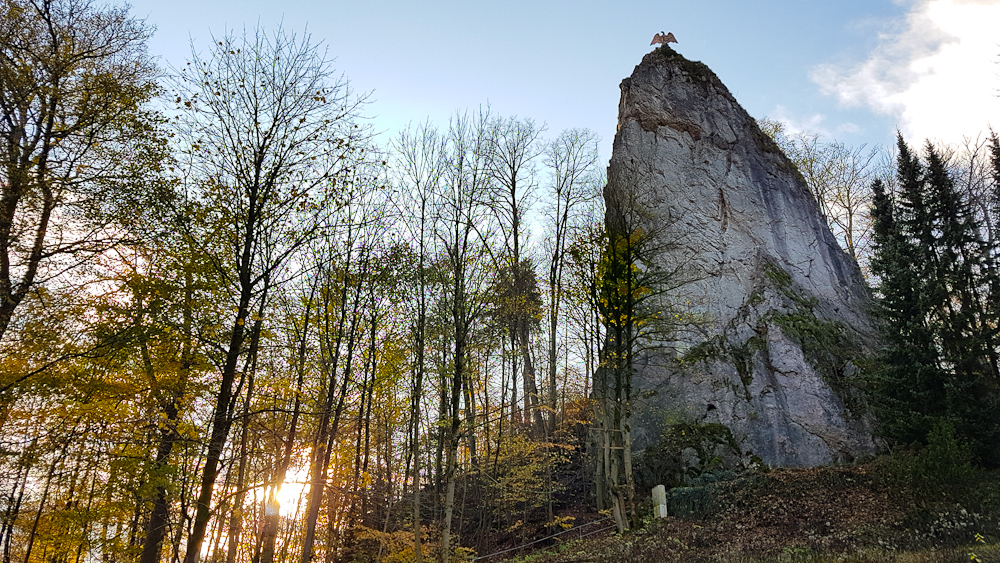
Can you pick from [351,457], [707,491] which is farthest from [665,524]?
[351,457]

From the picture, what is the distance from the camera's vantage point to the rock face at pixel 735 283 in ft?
50.5

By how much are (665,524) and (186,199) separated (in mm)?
12273

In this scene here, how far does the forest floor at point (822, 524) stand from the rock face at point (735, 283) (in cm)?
195

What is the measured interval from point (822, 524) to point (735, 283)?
9484mm

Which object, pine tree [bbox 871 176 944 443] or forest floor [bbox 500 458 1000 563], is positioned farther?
pine tree [bbox 871 176 944 443]

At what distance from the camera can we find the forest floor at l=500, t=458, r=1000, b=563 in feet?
28.2

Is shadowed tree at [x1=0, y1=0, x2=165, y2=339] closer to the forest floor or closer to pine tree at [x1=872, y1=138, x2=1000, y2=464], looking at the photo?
the forest floor

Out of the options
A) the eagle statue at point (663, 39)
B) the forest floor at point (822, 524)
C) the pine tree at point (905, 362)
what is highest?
the eagle statue at point (663, 39)

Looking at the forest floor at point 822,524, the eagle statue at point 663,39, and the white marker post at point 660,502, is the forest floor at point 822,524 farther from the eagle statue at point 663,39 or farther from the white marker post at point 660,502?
the eagle statue at point 663,39

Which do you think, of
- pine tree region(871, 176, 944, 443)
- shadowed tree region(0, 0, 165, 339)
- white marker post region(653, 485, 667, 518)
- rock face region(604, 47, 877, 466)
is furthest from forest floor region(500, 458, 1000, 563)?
shadowed tree region(0, 0, 165, 339)

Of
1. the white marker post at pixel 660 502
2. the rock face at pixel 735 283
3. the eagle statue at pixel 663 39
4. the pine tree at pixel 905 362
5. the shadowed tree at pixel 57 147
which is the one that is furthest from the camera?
the eagle statue at pixel 663 39

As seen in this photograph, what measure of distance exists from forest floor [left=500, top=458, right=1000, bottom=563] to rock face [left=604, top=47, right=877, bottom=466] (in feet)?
6.40

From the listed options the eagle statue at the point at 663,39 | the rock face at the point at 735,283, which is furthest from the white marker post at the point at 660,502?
the eagle statue at the point at 663,39

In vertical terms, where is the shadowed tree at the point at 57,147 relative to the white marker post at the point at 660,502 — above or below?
above
